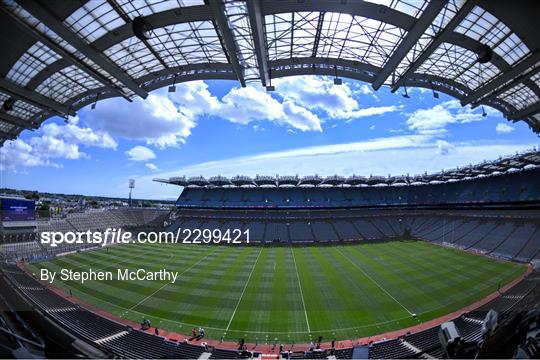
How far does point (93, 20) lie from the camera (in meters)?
10.9

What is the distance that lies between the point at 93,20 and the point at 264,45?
6674mm

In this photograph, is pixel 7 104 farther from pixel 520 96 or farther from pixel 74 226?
pixel 74 226

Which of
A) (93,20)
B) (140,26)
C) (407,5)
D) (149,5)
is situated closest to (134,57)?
(93,20)

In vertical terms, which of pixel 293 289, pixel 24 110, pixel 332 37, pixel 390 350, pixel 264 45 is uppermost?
pixel 332 37

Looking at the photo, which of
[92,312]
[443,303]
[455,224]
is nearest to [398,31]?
[443,303]

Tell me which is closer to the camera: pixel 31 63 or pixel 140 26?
pixel 140 26

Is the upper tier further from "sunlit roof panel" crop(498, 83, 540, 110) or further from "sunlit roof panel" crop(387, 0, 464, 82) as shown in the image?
"sunlit roof panel" crop(387, 0, 464, 82)

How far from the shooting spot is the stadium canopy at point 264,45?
9734 millimetres

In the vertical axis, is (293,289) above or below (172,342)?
above

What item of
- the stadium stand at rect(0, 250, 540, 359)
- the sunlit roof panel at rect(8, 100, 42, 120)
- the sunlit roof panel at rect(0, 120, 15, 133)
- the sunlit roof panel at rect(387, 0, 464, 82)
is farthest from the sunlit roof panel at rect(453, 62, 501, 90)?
the sunlit roof panel at rect(0, 120, 15, 133)

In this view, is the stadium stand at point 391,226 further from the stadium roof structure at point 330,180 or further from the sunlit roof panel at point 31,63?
the sunlit roof panel at point 31,63

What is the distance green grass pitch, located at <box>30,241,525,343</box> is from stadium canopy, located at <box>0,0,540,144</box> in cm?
1814

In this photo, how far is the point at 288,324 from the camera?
23.1m

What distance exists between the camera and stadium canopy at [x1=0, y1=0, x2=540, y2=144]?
31.9ft
